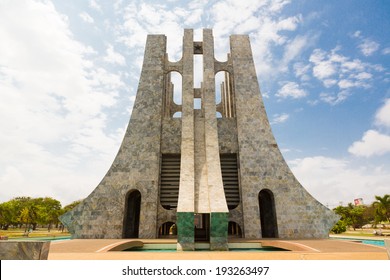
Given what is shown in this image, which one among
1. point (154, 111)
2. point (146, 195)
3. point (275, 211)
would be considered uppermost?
point (154, 111)

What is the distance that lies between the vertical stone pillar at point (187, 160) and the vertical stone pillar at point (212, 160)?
1.04 metres

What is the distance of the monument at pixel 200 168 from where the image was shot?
644 inches

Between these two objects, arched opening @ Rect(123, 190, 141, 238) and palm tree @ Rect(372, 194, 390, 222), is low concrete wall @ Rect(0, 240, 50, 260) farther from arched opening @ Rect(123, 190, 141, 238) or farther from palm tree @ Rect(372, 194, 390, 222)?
palm tree @ Rect(372, 194, 390, 222)

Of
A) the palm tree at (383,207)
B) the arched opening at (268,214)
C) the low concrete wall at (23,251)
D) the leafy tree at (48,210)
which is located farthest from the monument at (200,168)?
the leafy tree at (48,210)

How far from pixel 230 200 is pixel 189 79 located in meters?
10.3

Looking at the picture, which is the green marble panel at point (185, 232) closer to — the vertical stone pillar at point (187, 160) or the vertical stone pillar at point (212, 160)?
the vertical stone pillar at point (187, 160)

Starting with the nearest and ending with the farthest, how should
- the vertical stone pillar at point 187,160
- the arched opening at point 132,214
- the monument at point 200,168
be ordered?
the vertical stone pillar at point 187,160, the monument at point 200,168, the arched opening at point 132,214

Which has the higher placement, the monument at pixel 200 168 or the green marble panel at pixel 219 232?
the monument at pixel 200 168

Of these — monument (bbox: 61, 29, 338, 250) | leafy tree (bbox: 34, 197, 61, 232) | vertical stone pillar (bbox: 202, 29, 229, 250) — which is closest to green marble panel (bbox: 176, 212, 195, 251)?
vertical stone pillar (bbox: 202, 29, 229, 250)

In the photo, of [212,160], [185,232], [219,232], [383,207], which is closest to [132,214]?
[212,160]

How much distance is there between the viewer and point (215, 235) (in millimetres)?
11914
